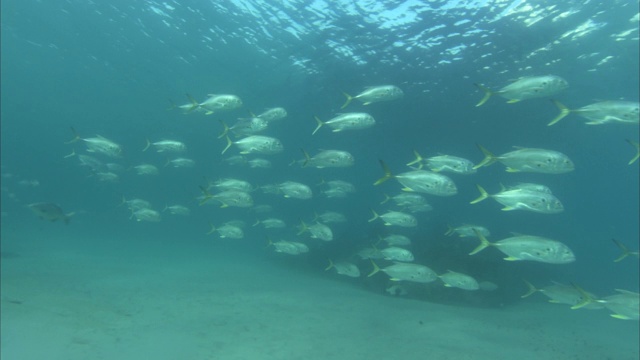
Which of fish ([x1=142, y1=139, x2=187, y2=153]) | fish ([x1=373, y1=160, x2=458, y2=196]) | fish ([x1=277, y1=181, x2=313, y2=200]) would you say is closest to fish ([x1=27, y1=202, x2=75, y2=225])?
fish ([x1=142, y1=139, x2=187, y2=153])

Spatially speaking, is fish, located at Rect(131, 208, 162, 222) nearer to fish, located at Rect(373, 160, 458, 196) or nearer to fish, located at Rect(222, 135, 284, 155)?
fish, located at Rect(222, 135, 284, 155)

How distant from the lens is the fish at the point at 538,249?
6.41m

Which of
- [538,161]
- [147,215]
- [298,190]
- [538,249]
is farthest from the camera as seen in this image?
[147,215]

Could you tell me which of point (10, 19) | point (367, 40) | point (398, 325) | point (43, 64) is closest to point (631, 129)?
point (367, 40)

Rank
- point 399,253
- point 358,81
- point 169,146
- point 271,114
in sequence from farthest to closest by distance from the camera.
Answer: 1. point 358,81
2. point 169,146
3. point 271,114
4. point 399,253

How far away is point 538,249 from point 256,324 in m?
6.74

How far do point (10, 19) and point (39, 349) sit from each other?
2708cm

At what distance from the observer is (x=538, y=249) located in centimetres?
651

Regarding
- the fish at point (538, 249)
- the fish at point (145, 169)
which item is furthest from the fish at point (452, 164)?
the fish at point (145, 169)

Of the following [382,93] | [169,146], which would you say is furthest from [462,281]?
[169,146]

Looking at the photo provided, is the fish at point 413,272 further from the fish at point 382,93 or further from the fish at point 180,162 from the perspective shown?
the fish at point 180,162

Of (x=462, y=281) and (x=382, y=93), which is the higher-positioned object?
(x=382, y=93)

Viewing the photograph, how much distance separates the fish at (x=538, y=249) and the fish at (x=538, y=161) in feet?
4.24

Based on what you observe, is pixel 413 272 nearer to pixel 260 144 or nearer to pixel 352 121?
pixel 352 121
